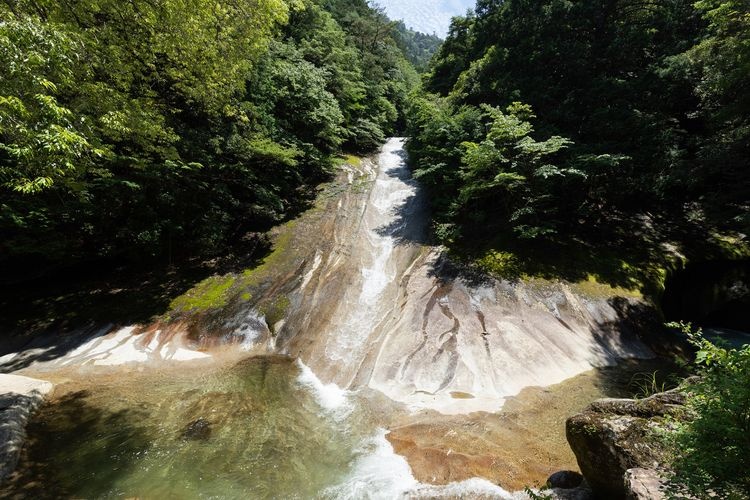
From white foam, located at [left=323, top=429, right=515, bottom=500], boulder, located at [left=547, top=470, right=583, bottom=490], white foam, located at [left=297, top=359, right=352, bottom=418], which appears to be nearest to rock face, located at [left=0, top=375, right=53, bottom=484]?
white foam, located at [left=297, top=359, right=352, bottom=418]

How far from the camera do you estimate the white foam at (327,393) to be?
8180 millimetres

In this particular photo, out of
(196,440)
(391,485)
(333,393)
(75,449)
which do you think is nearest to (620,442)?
(391,485)

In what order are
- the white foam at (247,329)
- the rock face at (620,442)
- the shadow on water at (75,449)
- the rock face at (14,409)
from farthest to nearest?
the white foam at (247,329) → the rock face at (14,409) → the shadow on water at (75,449) → the rock face at (620,442)

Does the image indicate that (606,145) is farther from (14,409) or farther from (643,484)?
(14,409)

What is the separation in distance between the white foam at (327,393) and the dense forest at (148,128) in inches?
286

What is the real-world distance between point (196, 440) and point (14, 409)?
4.06 m

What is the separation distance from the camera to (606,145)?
40.8ft

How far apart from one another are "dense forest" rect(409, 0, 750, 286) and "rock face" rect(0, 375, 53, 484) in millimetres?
13598

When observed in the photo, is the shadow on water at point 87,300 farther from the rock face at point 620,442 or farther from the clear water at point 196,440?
the rock face at point 620,442

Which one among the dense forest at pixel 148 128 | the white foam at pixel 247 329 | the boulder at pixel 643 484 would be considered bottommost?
the white foam at pixel 247 329

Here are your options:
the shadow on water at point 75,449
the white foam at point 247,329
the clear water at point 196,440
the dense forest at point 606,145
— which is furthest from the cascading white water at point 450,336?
the shadow on water at point 75,449

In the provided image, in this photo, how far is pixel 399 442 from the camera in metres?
7.02

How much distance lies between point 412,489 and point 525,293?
777cm

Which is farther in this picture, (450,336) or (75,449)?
(450,336)
